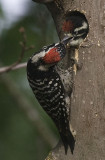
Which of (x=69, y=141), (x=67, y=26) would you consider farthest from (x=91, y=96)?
(x=67, y=26)

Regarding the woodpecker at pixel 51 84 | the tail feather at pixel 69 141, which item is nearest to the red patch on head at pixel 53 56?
the woodpecker at pixel 51 84

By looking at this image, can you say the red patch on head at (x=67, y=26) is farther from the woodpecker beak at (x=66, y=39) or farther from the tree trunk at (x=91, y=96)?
the tree trunk at (x=91, y=96)

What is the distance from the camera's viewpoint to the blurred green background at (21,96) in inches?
219

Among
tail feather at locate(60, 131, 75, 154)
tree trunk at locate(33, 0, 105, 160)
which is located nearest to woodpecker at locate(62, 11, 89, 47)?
tree trunk at locate(33, 0, 105, 160)

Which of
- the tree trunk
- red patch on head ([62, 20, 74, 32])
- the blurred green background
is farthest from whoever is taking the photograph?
the blurred green background

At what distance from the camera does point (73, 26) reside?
453 centimetres

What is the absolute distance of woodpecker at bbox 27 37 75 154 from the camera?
4305 mm

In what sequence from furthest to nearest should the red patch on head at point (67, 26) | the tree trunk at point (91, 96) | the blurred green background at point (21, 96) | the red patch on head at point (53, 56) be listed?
the blurred green background at point (21, 96) < the red patch on head at point (67, 26) < the red patch on head at point (53, 56) < the tree trunk at point (91, 96)

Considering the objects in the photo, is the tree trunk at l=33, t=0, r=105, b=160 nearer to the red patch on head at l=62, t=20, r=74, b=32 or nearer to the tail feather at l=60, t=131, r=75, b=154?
the tail feather at l=60, t=131, r=75, b=154

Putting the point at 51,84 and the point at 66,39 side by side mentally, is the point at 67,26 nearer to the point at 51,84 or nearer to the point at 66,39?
the point at 66,39

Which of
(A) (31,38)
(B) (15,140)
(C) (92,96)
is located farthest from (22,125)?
(C) (92,96)

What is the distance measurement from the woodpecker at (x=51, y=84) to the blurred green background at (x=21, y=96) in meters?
0.77

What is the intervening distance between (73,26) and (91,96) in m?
0.70

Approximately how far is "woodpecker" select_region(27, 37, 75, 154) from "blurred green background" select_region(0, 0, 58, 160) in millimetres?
775
